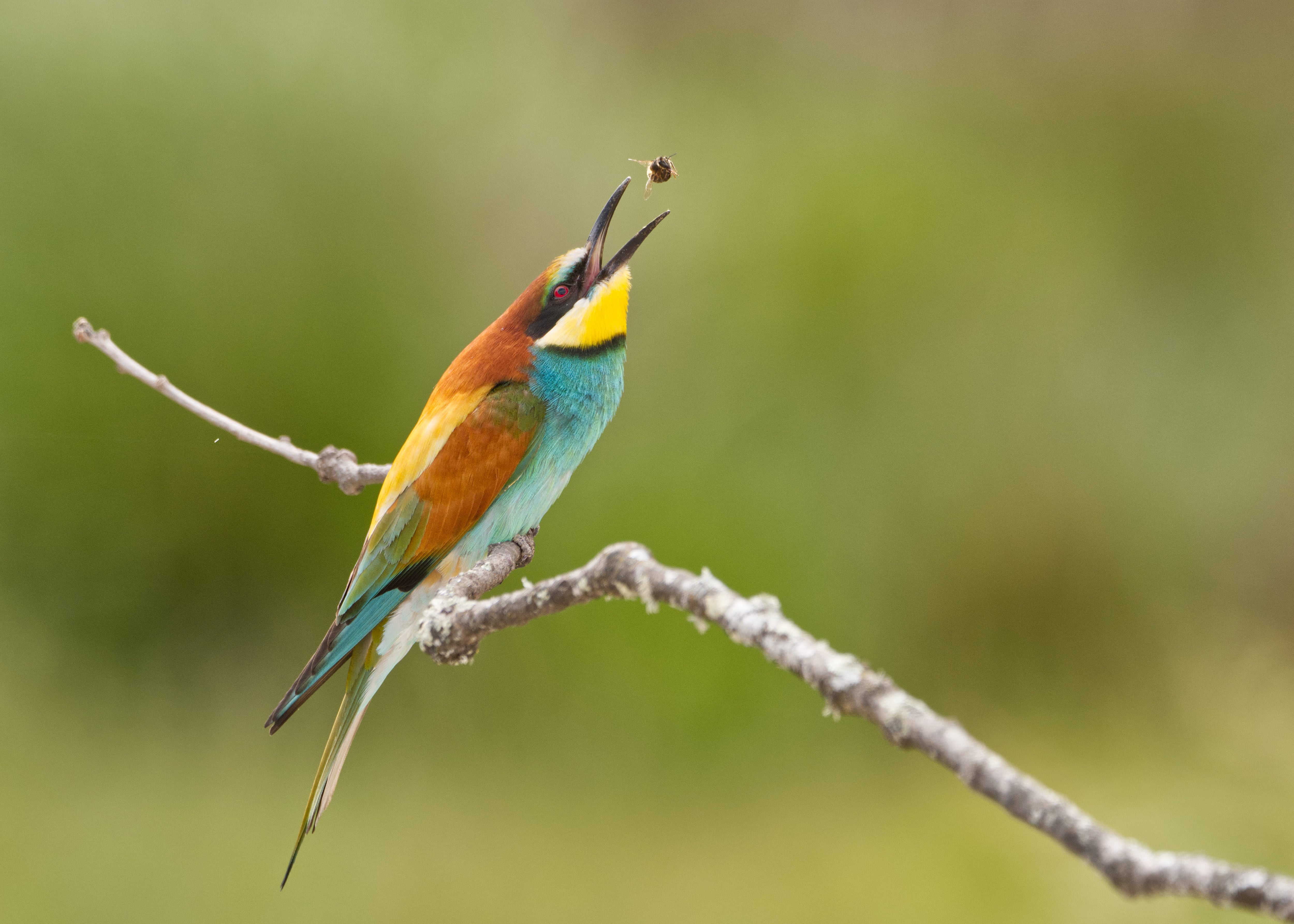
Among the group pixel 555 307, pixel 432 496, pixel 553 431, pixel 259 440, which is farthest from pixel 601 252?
pixel 259 440

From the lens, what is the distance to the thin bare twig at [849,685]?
64 cm

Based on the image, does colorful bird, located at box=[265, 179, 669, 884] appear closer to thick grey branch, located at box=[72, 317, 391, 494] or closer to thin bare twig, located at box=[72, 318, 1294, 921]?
thick grey branch, located at box=[72, 317, 391, 494]

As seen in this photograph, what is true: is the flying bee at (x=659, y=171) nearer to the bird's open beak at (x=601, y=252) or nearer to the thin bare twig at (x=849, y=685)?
the bird's open beak at (x=601, y=252)

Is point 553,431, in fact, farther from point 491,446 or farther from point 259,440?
point 259,440

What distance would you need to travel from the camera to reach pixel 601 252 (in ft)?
6.66

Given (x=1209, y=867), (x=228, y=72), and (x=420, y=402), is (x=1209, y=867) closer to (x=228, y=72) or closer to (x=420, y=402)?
(x=420, y=402)

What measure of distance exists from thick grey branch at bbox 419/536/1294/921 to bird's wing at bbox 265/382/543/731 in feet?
1.71

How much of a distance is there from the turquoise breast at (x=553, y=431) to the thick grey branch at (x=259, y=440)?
22cm

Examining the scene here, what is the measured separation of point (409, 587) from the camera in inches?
74.4

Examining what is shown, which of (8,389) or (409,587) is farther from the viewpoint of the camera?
(8,389)


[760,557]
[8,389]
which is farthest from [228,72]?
[760,557]

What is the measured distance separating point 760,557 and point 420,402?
1.24 meters

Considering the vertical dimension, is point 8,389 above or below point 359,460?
below

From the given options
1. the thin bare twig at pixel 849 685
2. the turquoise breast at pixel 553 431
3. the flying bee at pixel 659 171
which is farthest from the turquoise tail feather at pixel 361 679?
the flying bee at pixel 659 171
